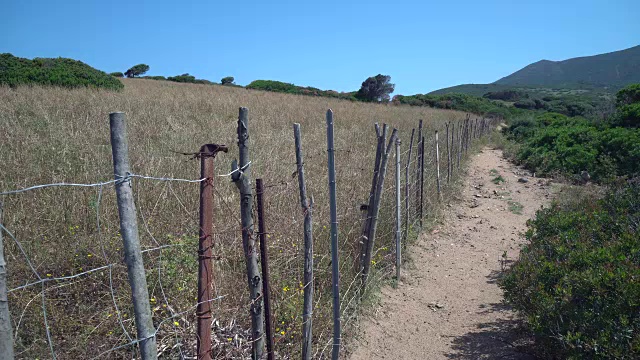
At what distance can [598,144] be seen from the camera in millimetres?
12898

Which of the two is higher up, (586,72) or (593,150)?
(586,72)

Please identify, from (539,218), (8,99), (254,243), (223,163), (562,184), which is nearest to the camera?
(254,243)

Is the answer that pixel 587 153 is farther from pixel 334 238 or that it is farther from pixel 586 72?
pixel 586 72

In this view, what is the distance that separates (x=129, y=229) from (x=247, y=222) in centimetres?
74

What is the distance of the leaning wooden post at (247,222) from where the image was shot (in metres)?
2.21

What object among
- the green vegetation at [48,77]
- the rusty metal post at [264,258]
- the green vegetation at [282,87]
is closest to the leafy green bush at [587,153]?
the rusty metal post at [264,258]

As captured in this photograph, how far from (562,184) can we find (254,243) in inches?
427

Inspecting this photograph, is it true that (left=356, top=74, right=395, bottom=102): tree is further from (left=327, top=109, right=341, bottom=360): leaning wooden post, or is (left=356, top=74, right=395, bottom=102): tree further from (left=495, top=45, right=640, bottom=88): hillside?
(left=495, top=45, right=640, bottom=88): hillside

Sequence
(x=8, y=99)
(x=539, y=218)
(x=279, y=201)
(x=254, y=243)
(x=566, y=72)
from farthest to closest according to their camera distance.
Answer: (x=566, y=72), (x=8, y=99), (x=539, y=218), (x=279, y=201), (x=254, y=243)

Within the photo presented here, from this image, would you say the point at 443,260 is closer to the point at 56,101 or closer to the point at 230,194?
the point at 230,194

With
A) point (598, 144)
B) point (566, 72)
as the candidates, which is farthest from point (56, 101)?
point (566, 72)

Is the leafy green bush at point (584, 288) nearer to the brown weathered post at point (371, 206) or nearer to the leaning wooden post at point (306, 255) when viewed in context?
the brown weathered post at point (371, 206)

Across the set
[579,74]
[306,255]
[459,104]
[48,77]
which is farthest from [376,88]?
[579,74]

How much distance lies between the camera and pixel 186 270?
3211 mm
